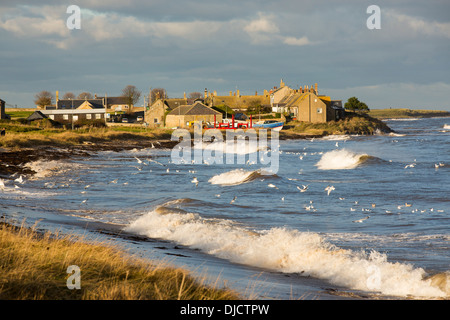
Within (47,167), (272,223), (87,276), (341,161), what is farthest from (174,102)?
(87,276)

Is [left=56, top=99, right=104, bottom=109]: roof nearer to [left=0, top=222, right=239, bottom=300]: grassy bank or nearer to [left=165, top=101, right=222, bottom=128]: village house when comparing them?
[left=165, top=101, right=222, bottom=128]: village house

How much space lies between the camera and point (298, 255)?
12688 millimetres

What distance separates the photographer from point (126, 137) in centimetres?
7562

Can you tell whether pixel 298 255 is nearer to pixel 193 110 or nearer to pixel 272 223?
pixel 272 223

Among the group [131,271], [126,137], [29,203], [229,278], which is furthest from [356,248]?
[126,137]

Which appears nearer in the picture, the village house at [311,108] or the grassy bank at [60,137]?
the grassy bank at [60,137]

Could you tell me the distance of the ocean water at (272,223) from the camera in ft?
35.8

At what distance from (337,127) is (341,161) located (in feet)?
203

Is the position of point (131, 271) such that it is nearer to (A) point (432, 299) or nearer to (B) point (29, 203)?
(A) point (432, 299)

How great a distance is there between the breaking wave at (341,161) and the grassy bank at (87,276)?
34.7 m

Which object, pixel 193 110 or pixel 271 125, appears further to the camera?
pixel 193 110

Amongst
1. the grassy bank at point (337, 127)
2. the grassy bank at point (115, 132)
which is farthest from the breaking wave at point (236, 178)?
the grassy bank at point (337, 127)

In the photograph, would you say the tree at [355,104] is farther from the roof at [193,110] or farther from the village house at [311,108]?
the roof at [193,110]
